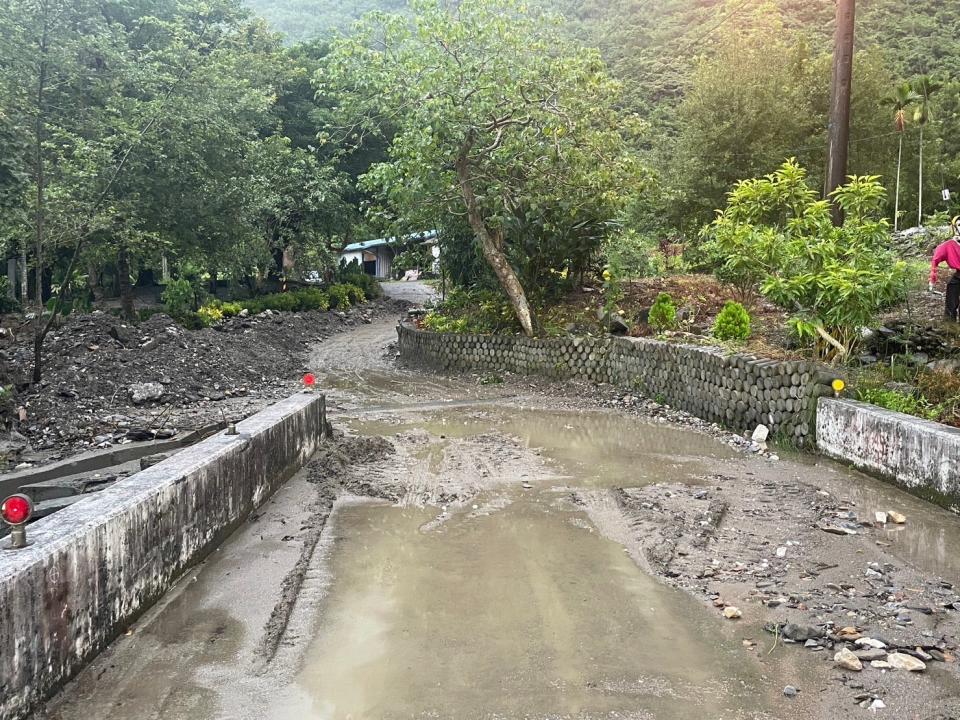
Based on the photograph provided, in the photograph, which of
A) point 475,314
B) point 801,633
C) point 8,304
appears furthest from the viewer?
point 8,304

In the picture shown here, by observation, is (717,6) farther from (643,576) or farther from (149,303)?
(643,576)

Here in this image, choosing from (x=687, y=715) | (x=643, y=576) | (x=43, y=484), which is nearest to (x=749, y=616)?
(x=643, y=576)

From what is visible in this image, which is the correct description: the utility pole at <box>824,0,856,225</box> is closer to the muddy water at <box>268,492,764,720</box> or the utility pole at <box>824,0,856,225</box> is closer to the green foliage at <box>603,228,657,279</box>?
the green foliage at <box>603,228,657,279</box>

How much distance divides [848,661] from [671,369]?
8.62 m

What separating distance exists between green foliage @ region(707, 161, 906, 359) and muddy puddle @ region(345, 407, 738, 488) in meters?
2.06

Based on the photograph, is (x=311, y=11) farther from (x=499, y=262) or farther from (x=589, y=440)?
(x=589, y=440)

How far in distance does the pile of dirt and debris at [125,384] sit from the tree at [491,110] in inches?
203

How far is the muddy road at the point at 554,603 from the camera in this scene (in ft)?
11.3

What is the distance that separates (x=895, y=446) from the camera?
6965 millimetres

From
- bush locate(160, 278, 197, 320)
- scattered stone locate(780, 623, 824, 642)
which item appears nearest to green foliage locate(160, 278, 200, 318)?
bush locate(160, 278, 197, 320)

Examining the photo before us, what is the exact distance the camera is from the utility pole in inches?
503

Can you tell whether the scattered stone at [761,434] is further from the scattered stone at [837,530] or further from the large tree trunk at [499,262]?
the large tree trunk at [499,262]

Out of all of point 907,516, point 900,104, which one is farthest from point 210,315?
point 900,104

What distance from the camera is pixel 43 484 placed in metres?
7.01
